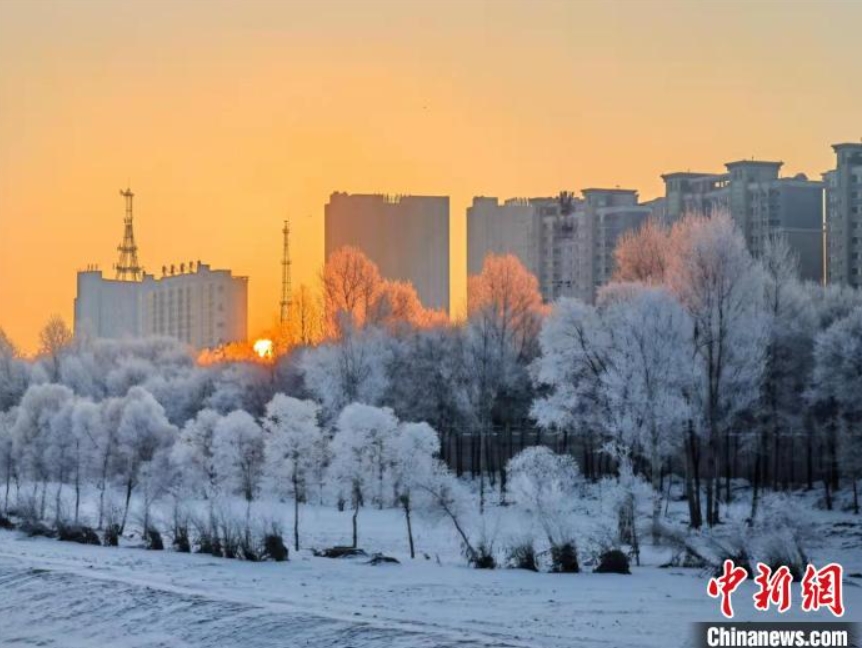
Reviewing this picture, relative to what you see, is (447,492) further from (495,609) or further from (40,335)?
(40,335)

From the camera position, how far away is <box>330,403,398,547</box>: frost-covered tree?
159ft

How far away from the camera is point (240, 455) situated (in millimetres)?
61031

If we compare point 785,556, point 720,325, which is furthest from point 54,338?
point 785,556

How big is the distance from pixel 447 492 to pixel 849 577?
35.7ft

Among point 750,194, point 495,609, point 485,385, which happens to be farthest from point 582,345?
point 750,194

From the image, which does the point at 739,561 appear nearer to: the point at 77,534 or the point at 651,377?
the point at 651,377

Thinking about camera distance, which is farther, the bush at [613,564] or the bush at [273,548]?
the bush at [273,548]

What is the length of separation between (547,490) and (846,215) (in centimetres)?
7445

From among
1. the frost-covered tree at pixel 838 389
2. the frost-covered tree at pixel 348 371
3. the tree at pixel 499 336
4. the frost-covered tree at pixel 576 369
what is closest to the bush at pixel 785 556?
the frost-covered tree at pixel 576 369

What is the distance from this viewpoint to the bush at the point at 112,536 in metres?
46.7

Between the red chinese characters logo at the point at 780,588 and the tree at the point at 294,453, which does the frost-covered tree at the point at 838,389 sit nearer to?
the tree at the point at 294,453

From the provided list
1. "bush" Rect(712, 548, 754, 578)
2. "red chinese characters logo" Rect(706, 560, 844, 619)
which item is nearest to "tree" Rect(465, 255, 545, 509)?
"bush" Rect(712, 548, 754, 578)

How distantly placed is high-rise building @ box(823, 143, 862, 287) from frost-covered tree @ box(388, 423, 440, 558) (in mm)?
66170

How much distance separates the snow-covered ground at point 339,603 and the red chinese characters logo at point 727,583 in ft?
0.79
